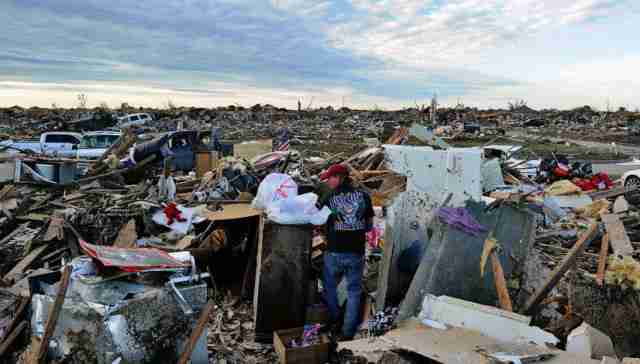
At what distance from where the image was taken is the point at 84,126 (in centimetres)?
3020

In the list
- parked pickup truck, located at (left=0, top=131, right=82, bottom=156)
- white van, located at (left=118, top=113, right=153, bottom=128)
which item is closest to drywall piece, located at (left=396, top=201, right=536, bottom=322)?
parked pickup truck, located at (left=0, top=131, right=82, bottom=156)

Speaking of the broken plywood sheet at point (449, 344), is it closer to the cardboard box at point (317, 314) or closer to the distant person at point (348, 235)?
the distant person at point (348, 235)

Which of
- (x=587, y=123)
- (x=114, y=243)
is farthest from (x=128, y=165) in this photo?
(x=587, y=123)

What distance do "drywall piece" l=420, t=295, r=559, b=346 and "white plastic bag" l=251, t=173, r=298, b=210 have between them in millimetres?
1901

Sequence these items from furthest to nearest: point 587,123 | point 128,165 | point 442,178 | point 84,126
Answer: point 587,123, point 84,126, point 128,165, point 442,178

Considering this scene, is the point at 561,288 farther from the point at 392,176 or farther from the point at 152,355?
the point at 152,355

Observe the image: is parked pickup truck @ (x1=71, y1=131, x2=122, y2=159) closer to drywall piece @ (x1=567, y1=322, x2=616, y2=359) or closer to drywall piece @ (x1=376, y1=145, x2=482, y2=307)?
drywall piece @ (x1=376, y1=145, x2=482, y2=307)

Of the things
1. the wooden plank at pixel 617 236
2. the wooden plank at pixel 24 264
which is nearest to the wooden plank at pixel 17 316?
the wooden plank at pixel 24 264

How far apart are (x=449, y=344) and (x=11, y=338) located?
332 cm

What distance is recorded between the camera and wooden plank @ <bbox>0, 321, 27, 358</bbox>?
4.13 m

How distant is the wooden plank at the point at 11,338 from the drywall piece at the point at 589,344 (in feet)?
13.7

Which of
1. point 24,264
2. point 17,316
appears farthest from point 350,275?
point 24,264

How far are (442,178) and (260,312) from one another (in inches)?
98.1

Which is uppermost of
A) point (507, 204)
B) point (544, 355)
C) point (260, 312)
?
point (507, 204)
